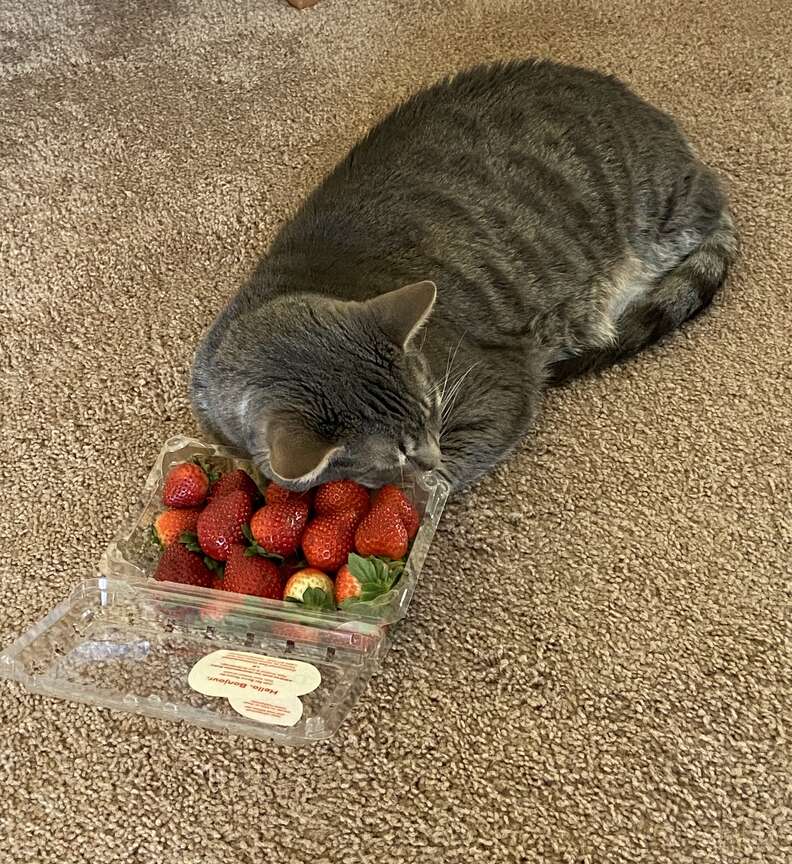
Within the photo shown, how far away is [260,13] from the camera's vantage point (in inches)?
88.7

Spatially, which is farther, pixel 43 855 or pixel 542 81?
pixel 542 81

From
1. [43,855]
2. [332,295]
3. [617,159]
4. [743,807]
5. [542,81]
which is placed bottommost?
[43,855]

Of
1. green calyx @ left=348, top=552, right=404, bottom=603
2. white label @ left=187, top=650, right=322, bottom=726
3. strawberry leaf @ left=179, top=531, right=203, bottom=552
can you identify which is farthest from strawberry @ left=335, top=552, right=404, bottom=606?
strawberry leaf @ left=179, top=531, right=203, bottom=552

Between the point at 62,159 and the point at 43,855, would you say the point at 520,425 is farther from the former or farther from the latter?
the point at 62,159

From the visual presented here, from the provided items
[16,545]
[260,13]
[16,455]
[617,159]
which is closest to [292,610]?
[16,545]

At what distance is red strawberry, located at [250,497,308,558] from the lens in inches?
42.3

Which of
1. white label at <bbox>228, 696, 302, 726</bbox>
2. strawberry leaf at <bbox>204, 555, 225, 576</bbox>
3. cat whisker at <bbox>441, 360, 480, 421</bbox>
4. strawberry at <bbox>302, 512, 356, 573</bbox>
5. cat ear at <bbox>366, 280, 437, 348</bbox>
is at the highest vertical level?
cat ear at <bbox>366, 280, 437, 348</bbox>

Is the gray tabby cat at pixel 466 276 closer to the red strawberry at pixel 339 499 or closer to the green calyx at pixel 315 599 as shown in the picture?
the red strawberry at pixel 339 499

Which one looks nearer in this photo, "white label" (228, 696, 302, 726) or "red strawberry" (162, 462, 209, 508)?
"white label" (228, 696, 302, 726)

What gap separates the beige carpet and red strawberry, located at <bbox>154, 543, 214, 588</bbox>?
19 centimetres

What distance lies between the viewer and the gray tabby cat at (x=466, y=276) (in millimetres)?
1105

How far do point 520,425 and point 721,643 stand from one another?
0.43 meters

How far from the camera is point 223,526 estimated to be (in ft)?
3.59

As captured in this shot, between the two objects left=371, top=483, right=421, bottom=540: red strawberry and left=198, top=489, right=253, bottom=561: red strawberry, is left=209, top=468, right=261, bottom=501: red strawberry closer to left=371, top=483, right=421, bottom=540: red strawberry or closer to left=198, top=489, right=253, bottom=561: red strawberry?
left=198, top=489, right=253, bottom=561: red strawberry
